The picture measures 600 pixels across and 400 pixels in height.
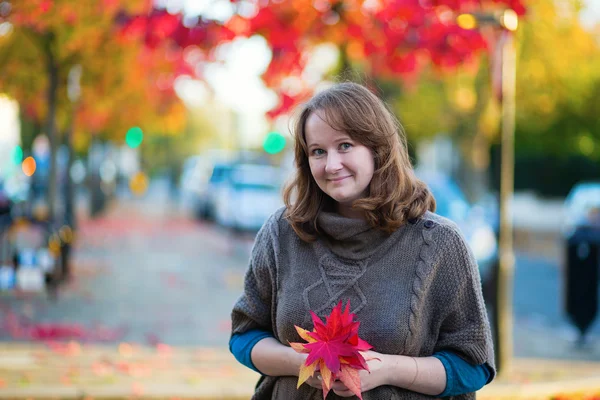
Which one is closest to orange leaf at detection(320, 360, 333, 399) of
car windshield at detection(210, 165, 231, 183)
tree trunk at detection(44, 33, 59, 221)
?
tree trunk at detection(44, 33, 59, 221)

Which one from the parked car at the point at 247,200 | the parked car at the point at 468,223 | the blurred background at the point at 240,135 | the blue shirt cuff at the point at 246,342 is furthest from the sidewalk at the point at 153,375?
the parked car at the point at 247,200

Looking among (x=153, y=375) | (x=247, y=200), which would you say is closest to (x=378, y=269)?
(x=153, y=375)

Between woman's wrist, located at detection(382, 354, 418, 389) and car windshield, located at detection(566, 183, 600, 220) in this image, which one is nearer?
woman's wrist, located at detection(382, 354, 418, 389)

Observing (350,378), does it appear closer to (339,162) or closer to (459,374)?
(459,374)

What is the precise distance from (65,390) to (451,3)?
4313 millimetres

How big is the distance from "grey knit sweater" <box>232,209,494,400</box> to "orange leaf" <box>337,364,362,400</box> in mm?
185

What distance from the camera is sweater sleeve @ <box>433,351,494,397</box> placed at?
8.68 ft

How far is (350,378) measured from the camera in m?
2.43

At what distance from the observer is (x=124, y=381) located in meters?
6.35

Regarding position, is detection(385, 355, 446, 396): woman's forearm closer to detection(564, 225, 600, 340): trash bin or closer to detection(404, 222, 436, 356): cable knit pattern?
detection(404, 222, 436, 356): cable knit pattern

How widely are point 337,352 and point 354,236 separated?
0.43 metres

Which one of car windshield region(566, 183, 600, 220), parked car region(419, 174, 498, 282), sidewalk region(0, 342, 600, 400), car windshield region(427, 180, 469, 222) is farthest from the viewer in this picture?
car windshield region(566, 183, 600, 220)

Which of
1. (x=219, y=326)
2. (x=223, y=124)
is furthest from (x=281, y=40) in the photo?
(x=223, y=124)

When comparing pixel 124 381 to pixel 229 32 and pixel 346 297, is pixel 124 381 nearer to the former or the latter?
pixel 229 32
